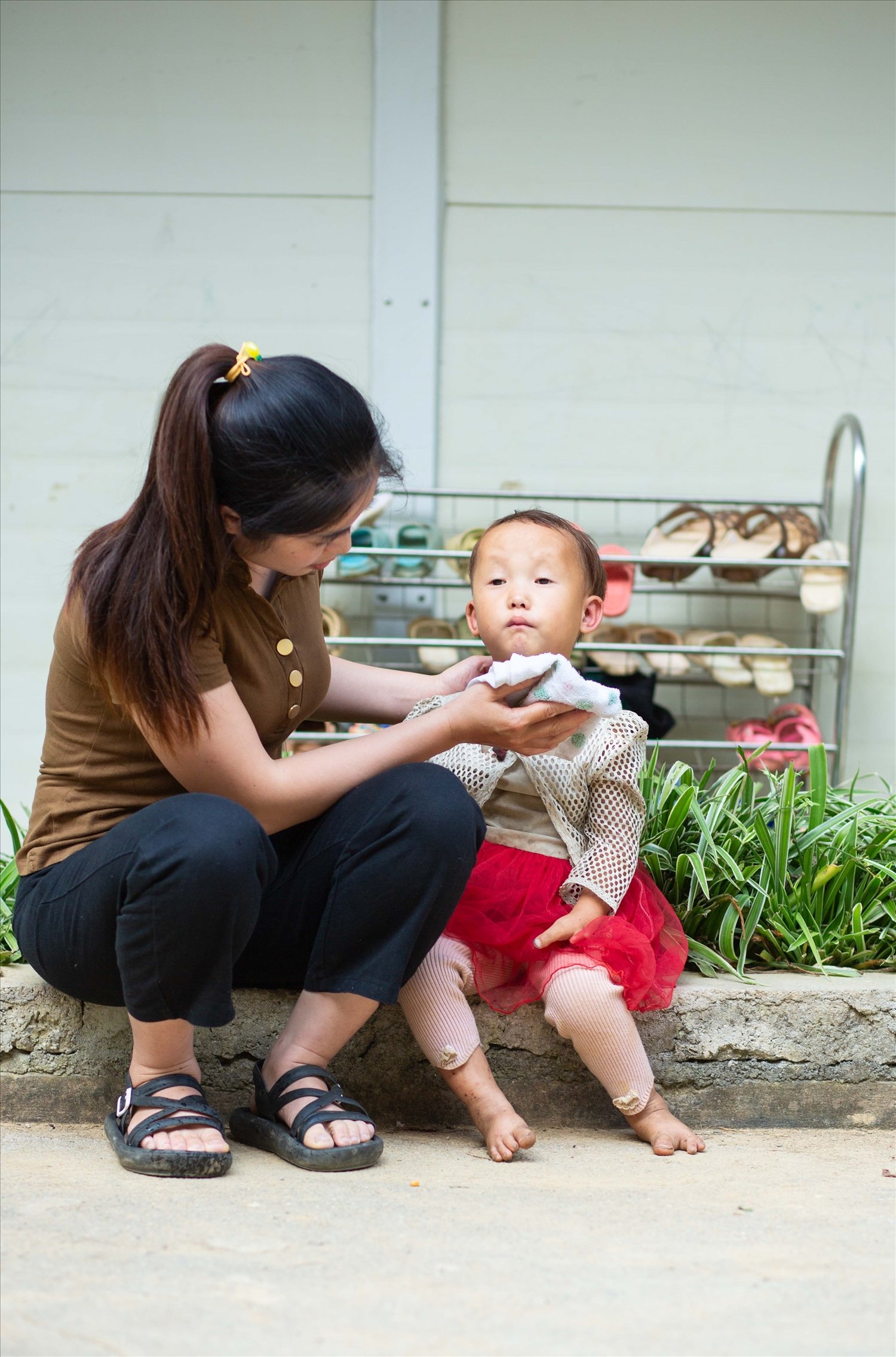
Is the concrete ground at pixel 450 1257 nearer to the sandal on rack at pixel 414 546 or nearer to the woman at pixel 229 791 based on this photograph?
the woman at pixel 229 791

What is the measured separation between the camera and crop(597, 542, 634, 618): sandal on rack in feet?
11.3

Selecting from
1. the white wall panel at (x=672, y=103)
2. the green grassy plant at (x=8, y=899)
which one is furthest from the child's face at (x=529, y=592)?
the white wall panel at (x=672, y=103)

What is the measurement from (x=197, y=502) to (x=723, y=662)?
2.46 meters

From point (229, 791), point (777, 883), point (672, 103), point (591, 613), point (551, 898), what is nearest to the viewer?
point (229, 791)

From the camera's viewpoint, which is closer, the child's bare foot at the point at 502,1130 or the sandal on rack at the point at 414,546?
the child's bare foot at the point at 502,1130

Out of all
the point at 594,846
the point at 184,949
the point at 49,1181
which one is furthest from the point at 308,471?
the point at 49,1181

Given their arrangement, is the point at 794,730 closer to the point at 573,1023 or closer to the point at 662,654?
the point at 662,654

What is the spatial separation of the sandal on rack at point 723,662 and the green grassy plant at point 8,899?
2.15 meters

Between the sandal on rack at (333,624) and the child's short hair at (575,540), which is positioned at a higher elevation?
the child's short hair at (575,540)

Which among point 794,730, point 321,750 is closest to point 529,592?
point 321,750

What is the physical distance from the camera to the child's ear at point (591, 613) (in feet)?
5.85

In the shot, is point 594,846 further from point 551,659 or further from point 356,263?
point 356,263

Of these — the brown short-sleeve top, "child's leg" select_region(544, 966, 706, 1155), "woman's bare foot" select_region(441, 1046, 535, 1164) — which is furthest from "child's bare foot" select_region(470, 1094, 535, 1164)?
the brown short-sleeve top

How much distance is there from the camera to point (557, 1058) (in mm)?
1733
